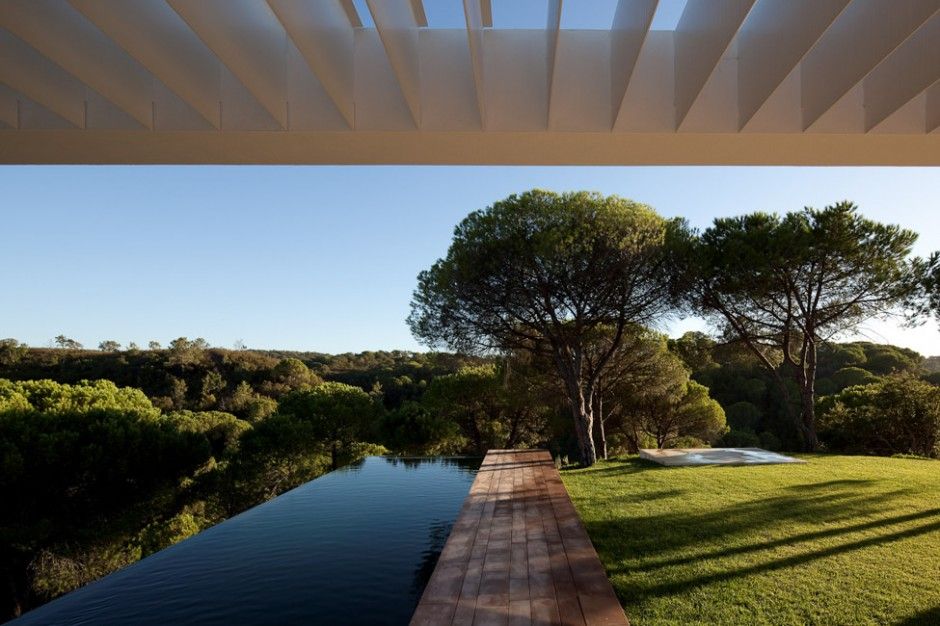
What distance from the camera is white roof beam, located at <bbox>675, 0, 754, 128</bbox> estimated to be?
2174mm

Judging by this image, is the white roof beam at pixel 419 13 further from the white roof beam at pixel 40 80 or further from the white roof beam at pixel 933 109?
the white roof beam at pixel 933 109

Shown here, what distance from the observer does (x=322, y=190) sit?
52.0 ft

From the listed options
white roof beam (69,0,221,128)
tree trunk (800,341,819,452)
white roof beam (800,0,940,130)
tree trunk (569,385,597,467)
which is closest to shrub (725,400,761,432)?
tree trunk (800,341,819,452)

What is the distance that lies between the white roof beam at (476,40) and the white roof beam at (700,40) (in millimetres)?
969

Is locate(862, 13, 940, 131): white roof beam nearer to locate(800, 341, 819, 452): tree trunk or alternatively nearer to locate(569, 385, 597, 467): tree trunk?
locate(569, 385, 597, 467): tree trunk

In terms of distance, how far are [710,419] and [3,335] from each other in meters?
31.0

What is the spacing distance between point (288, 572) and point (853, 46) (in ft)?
17.0

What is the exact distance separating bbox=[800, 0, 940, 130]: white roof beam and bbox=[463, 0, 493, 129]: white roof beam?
161 cm

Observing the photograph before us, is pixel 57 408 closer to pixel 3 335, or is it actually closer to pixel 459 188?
pixel 459 188

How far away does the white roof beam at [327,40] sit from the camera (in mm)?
2213

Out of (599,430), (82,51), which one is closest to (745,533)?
(82,51)

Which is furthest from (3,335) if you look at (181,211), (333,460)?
(333,460)

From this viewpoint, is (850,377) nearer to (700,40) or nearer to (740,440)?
(740,440)

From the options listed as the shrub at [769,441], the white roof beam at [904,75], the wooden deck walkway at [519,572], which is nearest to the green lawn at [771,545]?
the wooden deck walkway at [519,572]
